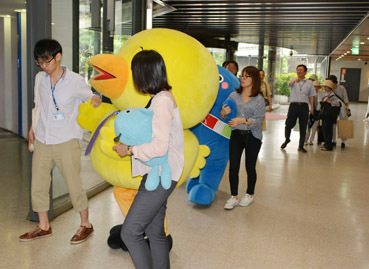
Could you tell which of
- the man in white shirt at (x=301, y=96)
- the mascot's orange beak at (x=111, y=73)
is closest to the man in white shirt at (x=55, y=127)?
the mascot's orange beak at (x=111, y=73)

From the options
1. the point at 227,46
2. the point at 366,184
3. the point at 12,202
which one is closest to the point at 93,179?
the point at 12,202

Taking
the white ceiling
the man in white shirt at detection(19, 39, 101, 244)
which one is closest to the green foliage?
the white ceiling

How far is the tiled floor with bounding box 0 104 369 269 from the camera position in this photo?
3305 mm

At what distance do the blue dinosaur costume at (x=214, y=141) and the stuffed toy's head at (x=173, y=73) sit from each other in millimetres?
1402

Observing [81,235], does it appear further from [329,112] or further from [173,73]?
[329,112]

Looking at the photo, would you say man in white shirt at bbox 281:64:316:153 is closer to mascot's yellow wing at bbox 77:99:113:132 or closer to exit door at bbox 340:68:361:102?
mascot's yellow wing at bbox 77:99:113:132

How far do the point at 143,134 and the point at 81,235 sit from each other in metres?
1.59

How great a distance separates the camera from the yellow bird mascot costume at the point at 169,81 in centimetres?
275

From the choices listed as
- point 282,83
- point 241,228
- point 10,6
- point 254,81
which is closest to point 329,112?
point 254,81

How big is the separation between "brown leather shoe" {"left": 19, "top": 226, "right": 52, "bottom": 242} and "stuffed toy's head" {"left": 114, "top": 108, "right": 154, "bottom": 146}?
5.47ft

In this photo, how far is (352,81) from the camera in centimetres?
3119

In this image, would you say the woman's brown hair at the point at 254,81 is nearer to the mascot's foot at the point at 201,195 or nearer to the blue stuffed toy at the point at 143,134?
the mascot's foot at the point at 201,195

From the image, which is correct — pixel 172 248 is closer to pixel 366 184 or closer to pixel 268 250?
pixel 268 250

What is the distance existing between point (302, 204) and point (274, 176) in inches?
52.9
